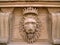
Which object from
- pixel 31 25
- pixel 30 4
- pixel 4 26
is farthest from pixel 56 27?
pixel 4 26

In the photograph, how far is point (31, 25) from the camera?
8.02 feet

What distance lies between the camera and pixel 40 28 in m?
2.58

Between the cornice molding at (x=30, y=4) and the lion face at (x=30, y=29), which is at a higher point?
the cornice molding at (x=30, y=4)

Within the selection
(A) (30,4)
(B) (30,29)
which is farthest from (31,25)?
(A) (30,4)

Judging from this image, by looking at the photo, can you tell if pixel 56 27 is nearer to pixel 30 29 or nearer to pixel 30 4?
pixel 30 29

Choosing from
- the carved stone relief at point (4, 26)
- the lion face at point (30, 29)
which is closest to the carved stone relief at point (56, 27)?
the lion face at point (30, 29)

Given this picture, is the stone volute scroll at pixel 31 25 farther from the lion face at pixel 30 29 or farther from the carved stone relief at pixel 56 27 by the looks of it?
the carved stone relief at pixel 56 27

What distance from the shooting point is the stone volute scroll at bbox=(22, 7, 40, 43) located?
8.07 ft

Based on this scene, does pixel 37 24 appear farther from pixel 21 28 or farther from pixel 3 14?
pixel 3 14

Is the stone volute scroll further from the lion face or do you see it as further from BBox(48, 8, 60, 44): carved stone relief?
BBox(48, 8, 60, 44): carved stone relief

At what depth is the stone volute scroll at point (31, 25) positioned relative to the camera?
246 cm

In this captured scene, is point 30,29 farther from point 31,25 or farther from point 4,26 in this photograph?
point 4,26

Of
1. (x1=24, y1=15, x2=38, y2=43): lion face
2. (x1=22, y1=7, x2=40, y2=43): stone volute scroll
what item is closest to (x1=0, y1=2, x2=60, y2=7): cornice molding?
(x1=22, y1=7, x2=40, y2=43): stone volute scroll

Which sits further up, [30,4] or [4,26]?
[30,4]
